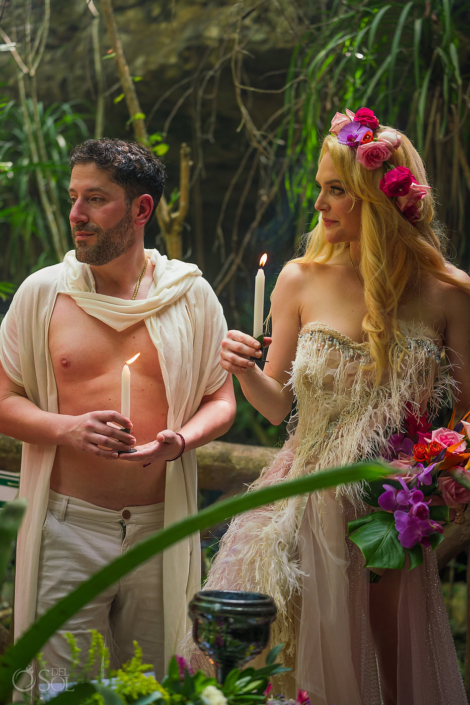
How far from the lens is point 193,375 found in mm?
1907

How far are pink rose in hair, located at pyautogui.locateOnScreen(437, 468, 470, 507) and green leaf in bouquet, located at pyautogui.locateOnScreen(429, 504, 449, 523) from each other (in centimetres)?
2

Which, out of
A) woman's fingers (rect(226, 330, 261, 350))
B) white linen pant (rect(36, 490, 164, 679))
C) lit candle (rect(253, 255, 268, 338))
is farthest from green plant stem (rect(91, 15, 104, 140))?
lit candle (rect(253, 255, 268, 338))

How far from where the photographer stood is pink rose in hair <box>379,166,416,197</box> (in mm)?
1623

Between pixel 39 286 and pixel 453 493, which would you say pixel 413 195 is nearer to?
pixel 453 493

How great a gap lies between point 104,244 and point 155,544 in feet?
4.28

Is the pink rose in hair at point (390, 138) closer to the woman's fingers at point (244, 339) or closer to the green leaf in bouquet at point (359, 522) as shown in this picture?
the woman's fingers at point (244, 339)

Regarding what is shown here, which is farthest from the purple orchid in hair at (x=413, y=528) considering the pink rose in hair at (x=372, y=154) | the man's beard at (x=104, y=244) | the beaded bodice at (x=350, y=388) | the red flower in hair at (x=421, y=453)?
the man's beard at (x=104, y=244)

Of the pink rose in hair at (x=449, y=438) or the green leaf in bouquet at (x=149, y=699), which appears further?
the pink rose in hair at (x=449, y=438)

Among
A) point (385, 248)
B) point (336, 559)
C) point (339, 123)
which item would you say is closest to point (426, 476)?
point (336, 559)

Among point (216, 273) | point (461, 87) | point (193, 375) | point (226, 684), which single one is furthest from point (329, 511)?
point (216, 273)

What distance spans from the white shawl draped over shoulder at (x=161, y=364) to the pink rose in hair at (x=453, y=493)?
2.26ft

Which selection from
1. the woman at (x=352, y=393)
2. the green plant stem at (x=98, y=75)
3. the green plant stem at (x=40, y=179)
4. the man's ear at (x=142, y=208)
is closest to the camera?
the woman at (x=352, y=393)

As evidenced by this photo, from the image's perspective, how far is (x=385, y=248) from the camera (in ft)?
5.47

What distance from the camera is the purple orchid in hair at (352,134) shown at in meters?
1.66
